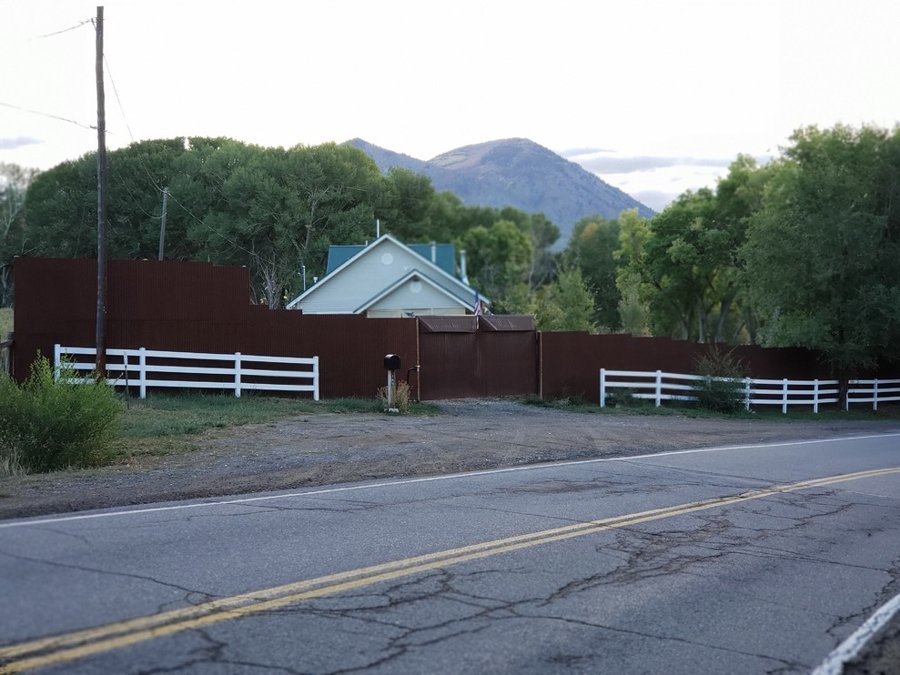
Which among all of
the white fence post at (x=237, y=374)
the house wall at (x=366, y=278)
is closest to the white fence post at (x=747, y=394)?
the white fence post at (x=237, y=374)

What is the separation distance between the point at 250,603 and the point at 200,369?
52.7ft

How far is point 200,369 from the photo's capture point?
21969 mm

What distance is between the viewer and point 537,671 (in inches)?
223

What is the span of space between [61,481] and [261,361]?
36.9 feet

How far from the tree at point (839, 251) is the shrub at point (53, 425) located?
88.9 feet

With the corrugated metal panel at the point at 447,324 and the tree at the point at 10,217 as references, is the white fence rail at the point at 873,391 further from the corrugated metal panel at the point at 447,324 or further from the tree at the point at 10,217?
the tree at the point at 10,217

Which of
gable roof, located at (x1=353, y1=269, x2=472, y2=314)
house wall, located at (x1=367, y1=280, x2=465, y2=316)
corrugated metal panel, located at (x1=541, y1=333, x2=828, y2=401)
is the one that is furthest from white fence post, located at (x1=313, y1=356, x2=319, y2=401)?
house wall, located at (x1=367, y1=280, x2=465, y2=316)

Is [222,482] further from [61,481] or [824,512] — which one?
[824,512]

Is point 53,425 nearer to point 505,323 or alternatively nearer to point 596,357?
point 505,323

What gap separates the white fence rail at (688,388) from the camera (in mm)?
28781

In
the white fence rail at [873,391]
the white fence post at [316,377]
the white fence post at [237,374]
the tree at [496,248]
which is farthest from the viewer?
the tree at [496,248]

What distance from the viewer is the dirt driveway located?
36.3 feet

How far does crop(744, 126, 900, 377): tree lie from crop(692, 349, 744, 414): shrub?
5644mm

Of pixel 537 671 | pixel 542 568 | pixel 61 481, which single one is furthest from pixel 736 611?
pixel 61 481
